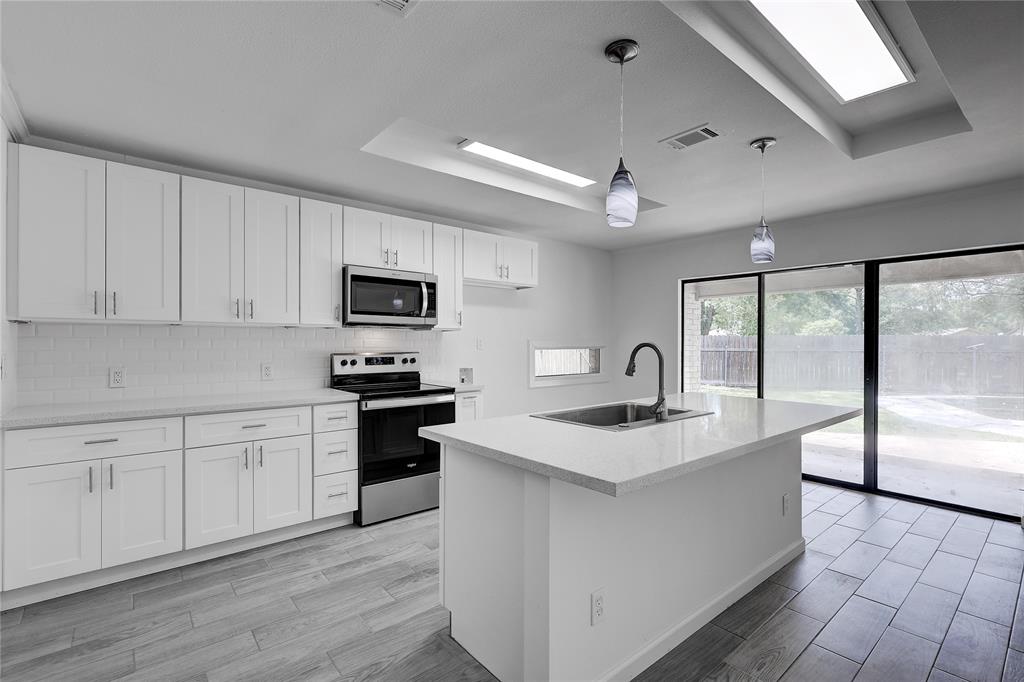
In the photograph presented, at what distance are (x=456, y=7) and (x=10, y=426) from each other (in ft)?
8.73

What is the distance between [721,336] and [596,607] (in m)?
4.08

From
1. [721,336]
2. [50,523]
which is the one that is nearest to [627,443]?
[50,523]

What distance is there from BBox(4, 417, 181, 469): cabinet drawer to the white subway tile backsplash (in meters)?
0.54

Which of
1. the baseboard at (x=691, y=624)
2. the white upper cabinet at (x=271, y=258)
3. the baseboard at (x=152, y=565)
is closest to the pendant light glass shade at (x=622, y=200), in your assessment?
the baseboard at (x=691, y=624)

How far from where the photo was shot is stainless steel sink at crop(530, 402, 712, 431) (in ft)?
7.88

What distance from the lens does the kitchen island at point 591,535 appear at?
1646mm

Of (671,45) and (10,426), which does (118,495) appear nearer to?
(10,426)

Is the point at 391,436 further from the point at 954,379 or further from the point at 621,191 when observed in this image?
the point at 954,379

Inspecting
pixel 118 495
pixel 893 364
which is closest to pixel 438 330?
pixel 118 495

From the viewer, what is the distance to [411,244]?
13.0 ft

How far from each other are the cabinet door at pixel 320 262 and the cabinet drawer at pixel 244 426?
2.20ft

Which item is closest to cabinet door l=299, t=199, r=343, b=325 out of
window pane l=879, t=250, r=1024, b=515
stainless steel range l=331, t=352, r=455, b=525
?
stainless steel range l=331, t=352, r=455, b=525

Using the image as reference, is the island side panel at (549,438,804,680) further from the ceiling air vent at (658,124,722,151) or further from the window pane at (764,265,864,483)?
the window pane at (764,265,864,483)

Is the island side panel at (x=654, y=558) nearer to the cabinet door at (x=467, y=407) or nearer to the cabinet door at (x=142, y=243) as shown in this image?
the cabinet door at (x=467, y=407)
